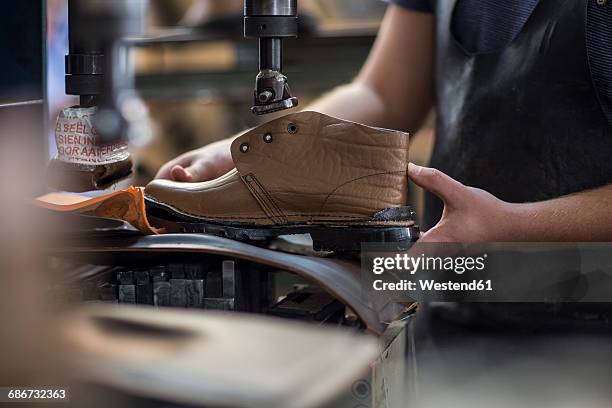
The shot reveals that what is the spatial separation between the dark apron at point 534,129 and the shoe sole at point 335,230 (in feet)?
0.60

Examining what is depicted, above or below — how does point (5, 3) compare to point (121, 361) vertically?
above

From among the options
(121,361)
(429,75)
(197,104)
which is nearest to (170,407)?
(121,361)

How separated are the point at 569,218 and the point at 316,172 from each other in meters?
0.25

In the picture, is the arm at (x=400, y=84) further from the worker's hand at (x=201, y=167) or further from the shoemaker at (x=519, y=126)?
the worker's hand at (x=201, y=167)

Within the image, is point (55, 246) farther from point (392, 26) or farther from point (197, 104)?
point (197, 104)

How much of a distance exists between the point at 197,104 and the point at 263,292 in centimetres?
143

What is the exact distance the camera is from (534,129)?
2.60ft

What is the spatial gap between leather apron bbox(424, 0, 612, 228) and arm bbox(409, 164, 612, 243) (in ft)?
0.17

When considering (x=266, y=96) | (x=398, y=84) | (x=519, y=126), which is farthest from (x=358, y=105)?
(x=266, y=96)

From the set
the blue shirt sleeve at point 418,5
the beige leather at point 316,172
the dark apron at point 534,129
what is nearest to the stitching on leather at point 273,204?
the beige leather at point 316,172

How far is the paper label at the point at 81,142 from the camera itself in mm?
542

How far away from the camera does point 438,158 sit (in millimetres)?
911

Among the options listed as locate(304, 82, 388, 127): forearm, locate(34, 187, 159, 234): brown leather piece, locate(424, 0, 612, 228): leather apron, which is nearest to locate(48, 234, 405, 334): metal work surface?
locate(34, 187, 159, 234): brown leather piece

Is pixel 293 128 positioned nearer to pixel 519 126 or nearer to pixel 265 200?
pixel 265 200
